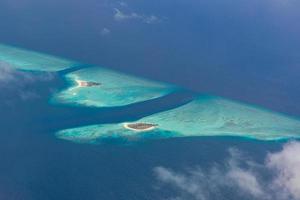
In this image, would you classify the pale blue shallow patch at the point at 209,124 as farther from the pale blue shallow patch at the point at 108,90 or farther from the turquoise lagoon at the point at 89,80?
the turquoise lagoon at the point at 89,80

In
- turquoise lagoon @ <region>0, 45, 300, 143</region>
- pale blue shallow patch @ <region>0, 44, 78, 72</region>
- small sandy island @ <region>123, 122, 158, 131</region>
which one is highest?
pale blue shallow patch @ <region>0, 44, 78, 72</region>

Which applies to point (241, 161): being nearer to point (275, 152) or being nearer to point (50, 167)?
point (275, 152)

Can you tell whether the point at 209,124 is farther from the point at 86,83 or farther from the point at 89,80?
the point at 89,80

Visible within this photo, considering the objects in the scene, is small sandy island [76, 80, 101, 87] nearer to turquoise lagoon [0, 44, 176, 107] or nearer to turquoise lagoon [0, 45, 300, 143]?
turquoise lagoon [0, 45, 300, 143]

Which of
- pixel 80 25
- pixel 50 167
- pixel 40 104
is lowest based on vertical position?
pixel 50 167

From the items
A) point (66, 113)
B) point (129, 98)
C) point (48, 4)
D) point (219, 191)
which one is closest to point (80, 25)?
point (48, 4)

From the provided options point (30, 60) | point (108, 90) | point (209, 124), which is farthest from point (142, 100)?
point (30, 60)

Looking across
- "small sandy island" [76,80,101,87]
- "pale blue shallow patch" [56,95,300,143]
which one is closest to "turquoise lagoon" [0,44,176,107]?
"small sandy island" [76,80,101,87]
